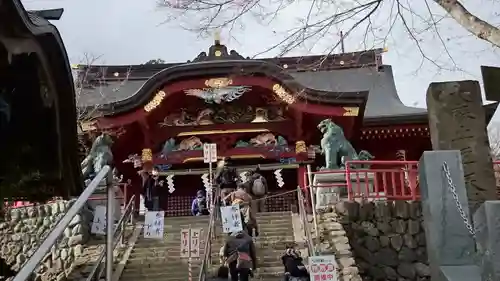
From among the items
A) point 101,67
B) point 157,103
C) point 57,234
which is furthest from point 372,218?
point 101,67

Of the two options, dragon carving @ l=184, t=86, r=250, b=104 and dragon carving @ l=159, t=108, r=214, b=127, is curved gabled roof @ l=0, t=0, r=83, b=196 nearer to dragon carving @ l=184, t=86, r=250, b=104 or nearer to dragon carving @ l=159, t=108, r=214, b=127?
dragon carving @ l=184, t=86, r=250, b=104

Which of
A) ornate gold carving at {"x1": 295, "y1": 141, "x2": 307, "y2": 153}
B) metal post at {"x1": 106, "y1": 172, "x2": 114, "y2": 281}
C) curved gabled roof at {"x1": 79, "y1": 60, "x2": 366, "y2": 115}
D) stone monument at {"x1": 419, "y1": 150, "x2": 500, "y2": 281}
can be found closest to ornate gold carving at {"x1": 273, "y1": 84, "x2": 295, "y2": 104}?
curved gabled roof at {"x1": 79, "y1": 60, "x2": 366, "y2": 115}

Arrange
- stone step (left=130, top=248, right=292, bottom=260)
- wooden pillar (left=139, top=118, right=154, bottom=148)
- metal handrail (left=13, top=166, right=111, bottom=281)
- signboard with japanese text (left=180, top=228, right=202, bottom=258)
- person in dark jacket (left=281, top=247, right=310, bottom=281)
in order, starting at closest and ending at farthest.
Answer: metal handrail (left=13, top=166, right=111, bottom=281)
person in dark jacket (left=281, top=247, right=310, bottom=281)
signboard with japanese text (left=180, top=228, right=202, bottom=258)
stone step (left=130, top=248, right=292, bottom=260)
wooden pillar (left=139, top=118, right=154, bottom=148)

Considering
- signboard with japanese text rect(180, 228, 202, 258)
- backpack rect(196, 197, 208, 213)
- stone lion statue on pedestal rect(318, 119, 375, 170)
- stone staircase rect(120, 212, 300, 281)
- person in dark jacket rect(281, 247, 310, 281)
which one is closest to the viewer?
person in dark jacket rect(281, 247, 310, 281)

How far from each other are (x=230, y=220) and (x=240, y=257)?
145cm

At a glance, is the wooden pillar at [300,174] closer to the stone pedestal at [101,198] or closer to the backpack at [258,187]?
the backpack at [258,187]

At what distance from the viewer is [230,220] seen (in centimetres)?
970

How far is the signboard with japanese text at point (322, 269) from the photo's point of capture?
8102 mm

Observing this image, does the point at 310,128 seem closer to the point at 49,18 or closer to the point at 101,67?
the point at 101,67

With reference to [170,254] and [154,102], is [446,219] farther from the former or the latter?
[154,102]

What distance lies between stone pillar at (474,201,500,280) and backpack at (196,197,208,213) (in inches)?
423

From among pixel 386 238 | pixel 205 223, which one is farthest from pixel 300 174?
pixel 386 238

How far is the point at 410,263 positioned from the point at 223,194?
13.4 feet

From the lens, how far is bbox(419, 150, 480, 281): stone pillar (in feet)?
15.8
